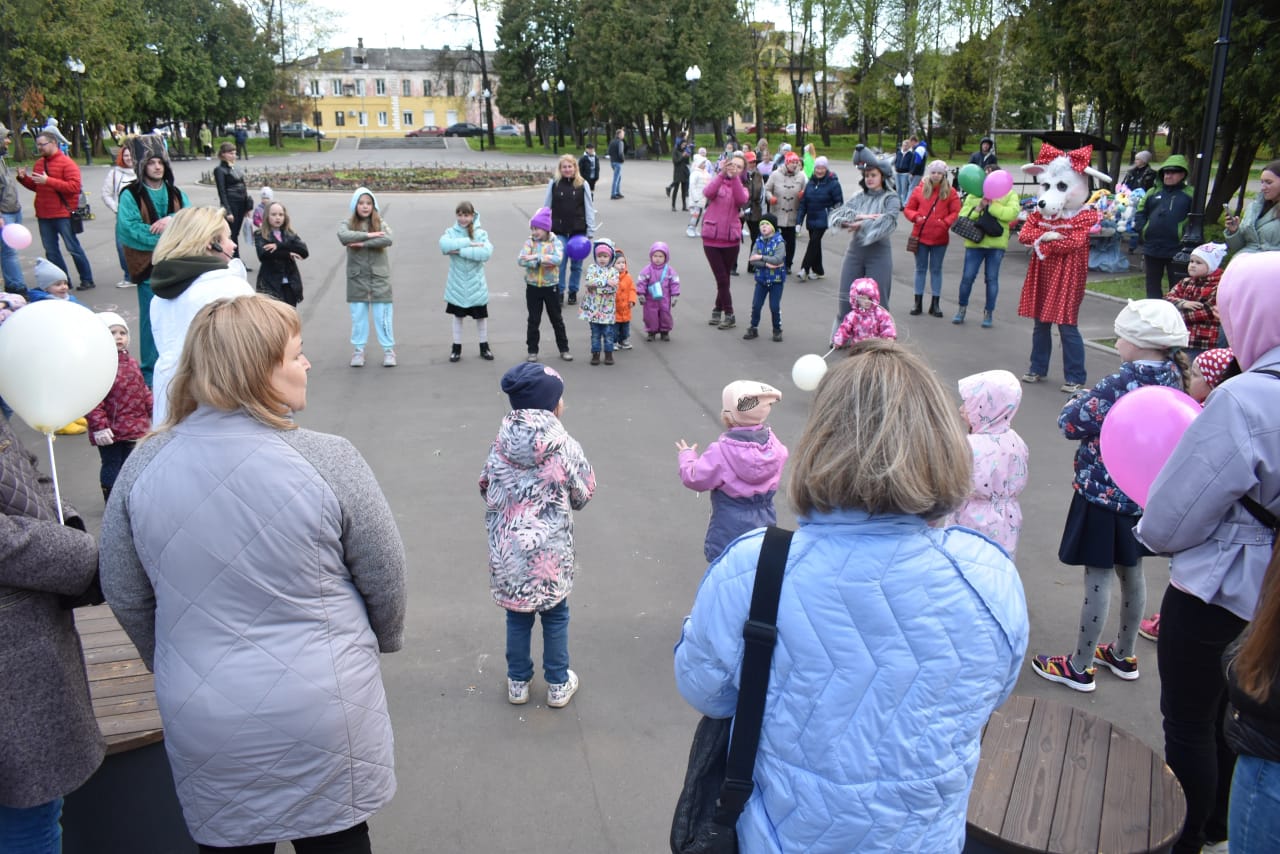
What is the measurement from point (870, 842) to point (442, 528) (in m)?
4.55

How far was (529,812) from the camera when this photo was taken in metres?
3.55

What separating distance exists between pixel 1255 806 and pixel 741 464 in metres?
2.47

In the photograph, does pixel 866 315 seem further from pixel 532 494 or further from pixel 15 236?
pixel 15 236

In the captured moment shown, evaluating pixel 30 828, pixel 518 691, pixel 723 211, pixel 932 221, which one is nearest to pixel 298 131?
pixel 723 211

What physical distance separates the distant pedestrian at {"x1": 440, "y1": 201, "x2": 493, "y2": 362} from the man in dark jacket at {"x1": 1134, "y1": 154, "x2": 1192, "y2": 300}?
26.3ft

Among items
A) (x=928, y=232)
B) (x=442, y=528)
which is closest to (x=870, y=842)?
(x=442, y=528)

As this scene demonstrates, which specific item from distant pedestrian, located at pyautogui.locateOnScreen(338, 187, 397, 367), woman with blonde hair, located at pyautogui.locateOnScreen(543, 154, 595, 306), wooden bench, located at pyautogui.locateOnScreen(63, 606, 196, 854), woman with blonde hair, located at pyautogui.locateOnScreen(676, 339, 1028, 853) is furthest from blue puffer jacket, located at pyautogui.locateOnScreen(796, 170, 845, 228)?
woman with blonde hair, located at pyautogui.locateOnScreen(676, 339, 1028, 853)

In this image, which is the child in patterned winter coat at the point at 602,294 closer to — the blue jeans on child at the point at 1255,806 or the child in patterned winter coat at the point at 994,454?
the child in patterned winter coat at the point at 994,454

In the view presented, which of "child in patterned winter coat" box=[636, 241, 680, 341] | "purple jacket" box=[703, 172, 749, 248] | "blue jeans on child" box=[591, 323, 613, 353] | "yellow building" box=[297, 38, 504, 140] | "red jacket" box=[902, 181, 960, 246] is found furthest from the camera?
"yellow building" box=[297, 38, 504, 140]

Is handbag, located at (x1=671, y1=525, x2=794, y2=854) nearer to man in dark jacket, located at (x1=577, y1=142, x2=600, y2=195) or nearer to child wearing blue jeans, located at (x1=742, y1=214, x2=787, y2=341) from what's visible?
child wearing blue jeans, located at (x1=742, y1=214, x2=787, y2=341)

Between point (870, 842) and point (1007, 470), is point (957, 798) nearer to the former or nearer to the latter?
point (870, 842)

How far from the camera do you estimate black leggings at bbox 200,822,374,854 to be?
2400 millimetres

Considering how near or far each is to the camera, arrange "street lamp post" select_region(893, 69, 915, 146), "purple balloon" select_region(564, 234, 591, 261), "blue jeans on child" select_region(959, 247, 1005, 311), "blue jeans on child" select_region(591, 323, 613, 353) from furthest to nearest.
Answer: "street lamp post" select_region(893, 69, 915, 146) < "purple balloon" select_region(564, 234, 591, 261) < "blue jeans on child" select_region(959, 247, 1005, 311) < "blue jeans on child" select_region(591, 323, 613, 353)

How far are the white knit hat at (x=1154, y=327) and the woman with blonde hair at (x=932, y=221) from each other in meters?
7.85
